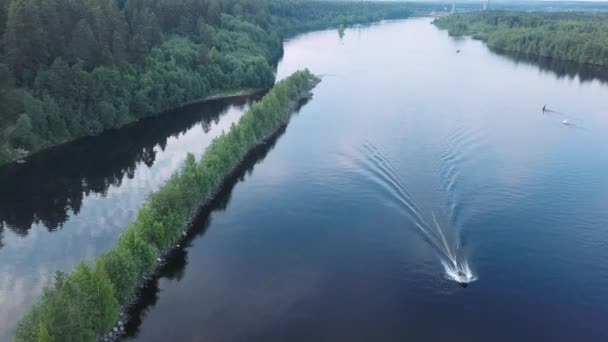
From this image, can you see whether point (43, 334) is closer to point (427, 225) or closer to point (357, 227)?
point (357, 227)

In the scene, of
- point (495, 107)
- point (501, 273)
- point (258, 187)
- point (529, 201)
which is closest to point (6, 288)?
point (258, 187)

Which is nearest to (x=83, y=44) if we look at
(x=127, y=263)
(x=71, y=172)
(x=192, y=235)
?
(x=71, y=172)

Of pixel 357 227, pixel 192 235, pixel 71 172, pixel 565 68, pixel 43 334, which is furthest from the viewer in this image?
pixel 565 68

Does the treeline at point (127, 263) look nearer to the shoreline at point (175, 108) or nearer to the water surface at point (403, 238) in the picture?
the water surface at point (403, 238)

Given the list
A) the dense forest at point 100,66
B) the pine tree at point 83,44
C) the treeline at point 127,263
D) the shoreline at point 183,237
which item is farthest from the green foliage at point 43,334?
the pine tree at point 83,44

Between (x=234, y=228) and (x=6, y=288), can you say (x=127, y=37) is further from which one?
(x=6, y=288)

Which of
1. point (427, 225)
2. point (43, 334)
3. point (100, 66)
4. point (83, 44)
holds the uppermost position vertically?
point (83, 44)

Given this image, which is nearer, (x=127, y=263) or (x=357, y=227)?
(x=127, y=263)
